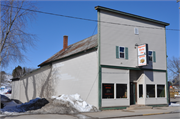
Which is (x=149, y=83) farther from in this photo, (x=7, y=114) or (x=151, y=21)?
(x=7, y=114)

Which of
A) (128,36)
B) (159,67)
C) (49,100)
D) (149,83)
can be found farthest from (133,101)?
(49,100)

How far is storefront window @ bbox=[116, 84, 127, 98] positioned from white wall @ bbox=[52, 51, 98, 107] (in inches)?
86.6

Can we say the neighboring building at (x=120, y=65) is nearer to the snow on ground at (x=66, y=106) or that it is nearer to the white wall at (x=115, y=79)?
the white wall at (x=115, y=79)

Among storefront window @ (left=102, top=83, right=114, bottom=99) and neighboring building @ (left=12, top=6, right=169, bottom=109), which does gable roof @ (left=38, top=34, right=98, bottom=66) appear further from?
storefront window @ (left=102, top=83, right=114, bottom=99)

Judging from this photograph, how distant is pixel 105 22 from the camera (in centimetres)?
1816

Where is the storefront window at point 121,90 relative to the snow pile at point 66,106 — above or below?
above

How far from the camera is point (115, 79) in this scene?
703 inches

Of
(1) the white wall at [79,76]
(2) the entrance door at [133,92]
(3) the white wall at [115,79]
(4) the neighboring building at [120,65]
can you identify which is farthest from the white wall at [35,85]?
(2) the entrance door at [133,92]

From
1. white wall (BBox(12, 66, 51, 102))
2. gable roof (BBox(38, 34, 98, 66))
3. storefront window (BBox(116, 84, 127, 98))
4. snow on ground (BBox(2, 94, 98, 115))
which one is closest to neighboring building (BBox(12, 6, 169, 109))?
storefront window (BBox(116, 84, 127, 98))

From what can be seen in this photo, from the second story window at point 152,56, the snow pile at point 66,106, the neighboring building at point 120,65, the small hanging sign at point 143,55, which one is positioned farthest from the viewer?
the second story window at point 152,56

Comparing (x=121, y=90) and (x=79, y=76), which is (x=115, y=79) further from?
(x=79, y=76)

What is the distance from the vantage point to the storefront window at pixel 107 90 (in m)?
17.2

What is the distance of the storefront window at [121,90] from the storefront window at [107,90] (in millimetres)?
571

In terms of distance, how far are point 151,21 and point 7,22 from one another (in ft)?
48.6
